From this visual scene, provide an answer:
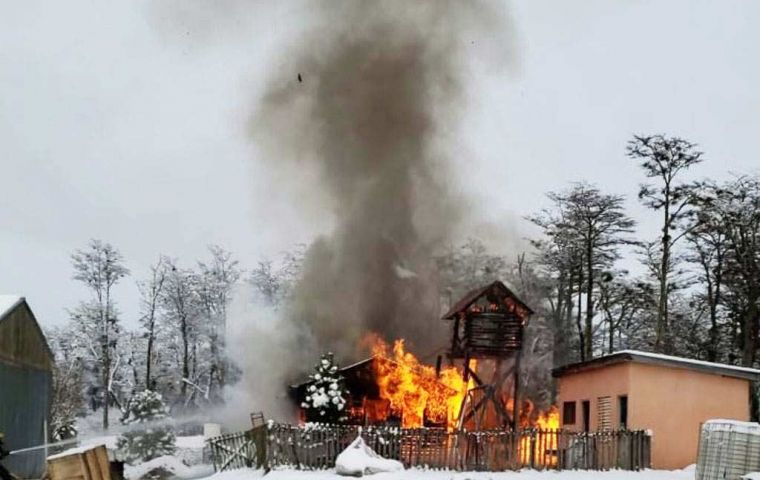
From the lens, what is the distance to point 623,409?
26.9m

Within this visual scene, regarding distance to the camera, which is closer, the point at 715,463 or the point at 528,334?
the point at 715,463

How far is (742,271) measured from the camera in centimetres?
4256

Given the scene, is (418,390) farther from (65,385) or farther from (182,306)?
(182,306)

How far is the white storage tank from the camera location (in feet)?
60.3

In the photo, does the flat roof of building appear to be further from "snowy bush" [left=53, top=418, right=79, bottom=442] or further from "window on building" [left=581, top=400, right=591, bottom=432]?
"snowy bush" [left=53, top=418, right=79, bottom=442]

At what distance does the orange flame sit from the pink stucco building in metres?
9.77

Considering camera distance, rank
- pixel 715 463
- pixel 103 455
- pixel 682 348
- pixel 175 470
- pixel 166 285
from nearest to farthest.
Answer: pixel 103 455 → pixel 715 463 → pixel 175 470 → pixel 682 348 → pixel 166 285

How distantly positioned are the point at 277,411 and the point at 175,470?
8138mm

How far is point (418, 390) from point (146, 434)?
10.7 meters

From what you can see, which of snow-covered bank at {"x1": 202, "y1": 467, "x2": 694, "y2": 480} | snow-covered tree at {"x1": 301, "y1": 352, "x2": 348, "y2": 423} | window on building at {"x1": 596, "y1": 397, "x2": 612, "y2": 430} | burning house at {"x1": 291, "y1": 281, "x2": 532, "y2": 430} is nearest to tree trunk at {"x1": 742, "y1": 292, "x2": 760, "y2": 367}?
burning house at {"x1": 291, "y1": 281, "x2": 532, "y2": 430}

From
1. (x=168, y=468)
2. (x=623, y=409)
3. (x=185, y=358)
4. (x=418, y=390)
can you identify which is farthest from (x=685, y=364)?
(x=185, y=358)

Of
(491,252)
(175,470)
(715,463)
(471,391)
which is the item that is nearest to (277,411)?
(175,470)

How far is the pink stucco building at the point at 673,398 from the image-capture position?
26.0m

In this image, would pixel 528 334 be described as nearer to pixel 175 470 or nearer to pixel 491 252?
pixel 491 252
